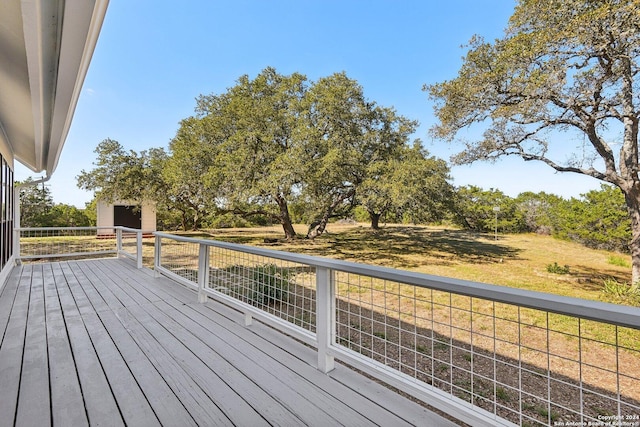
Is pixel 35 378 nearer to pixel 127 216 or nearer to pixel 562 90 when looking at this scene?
pixel 562 90

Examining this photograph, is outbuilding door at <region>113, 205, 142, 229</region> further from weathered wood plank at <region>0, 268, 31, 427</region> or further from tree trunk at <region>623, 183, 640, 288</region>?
tree trunk at <region>623, 183, 640, 288</region>

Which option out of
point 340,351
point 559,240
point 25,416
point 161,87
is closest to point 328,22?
point 161,87

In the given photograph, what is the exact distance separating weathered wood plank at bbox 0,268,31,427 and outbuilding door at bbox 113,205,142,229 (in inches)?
490

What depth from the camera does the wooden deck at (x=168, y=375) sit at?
164cm

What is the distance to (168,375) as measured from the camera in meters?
2.05

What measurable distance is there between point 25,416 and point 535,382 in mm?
4137

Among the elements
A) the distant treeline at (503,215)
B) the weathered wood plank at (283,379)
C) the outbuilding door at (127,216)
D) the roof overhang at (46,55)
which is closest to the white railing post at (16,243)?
the distant treeline at (503,215)

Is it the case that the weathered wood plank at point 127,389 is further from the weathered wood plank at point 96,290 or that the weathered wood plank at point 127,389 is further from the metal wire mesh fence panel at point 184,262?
the metal wire mesh fence panel at point 184,262

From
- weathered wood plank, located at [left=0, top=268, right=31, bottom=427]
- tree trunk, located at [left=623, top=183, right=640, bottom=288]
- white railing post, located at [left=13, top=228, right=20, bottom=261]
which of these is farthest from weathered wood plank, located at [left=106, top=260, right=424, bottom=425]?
tree trunk, located at [left=623, top=183, right=640, bottom=288]

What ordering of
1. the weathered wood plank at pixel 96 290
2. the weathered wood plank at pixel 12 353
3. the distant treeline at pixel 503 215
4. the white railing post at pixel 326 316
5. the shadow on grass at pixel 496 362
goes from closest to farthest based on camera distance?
the weathered wood plank at pixel 12 353, the white railing post at pixel 326 316, the shadow on grass at pixel 496 362, the weathered wood plank at pixel 96 290, the distant treeline at pixel 503 215

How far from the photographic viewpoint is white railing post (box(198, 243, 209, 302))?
3.59 m

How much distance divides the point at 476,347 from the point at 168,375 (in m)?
3.63

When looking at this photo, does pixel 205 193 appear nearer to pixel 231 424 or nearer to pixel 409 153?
pixel 409 153

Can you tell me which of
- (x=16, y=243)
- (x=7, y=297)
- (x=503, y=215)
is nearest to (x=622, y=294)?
(x=7, y=297)
